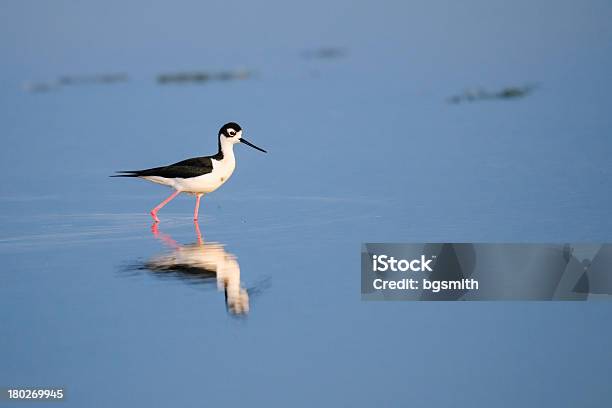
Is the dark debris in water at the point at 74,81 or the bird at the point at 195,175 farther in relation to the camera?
the dark debris in water at the point at 74,81

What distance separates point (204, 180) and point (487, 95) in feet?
34.0

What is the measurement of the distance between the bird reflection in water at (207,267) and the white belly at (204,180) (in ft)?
5.24

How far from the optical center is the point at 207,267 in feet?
36.2

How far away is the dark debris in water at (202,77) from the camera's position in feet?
87.9

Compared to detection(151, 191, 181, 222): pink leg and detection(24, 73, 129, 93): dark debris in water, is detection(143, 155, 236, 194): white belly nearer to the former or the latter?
detection(151, 191, 181, 222): pink leg

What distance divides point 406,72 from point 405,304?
57.7ft

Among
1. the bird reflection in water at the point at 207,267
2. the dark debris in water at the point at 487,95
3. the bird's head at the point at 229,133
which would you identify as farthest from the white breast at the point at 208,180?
the dark debris in water at the point at 487,95

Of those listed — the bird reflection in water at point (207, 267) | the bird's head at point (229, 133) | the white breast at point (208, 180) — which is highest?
the bird's head at point (229, 133)

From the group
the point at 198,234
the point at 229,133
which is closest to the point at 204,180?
the point at 229,133

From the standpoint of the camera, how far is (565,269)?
10.7 m

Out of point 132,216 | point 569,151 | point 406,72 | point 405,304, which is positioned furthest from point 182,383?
point 406,72

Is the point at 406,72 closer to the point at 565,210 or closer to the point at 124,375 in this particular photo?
Answer: the point at 565,210

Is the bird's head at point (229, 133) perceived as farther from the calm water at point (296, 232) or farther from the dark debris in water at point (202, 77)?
the dark debris in water at point (202, 77)

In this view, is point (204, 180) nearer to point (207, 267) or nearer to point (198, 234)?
point (198, 234)
